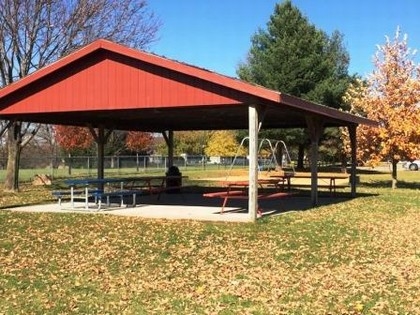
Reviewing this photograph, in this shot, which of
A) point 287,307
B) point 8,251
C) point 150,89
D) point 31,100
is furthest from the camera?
point 31,100

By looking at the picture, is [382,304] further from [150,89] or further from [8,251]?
[150,89]

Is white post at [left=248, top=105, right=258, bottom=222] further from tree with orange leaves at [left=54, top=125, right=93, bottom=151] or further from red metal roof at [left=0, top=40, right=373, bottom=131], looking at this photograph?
tree with orange leaves at [left=54, top=125, right=93, bottom=151]

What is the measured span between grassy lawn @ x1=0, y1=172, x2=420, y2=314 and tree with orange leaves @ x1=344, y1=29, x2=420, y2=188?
463 inches

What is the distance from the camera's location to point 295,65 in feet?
123

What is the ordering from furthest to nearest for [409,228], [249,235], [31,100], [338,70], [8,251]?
[338,70]
[31,100]
[409,228]
[249,235]
[8,251]

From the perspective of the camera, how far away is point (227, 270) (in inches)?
303

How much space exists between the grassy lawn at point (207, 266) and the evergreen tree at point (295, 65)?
25469 mm

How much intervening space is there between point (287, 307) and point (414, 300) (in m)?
1.40

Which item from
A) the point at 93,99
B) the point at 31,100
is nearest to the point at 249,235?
the point at 93,99

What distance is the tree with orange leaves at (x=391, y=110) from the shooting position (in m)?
23.8

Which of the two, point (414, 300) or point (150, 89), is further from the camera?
point (150, 89)

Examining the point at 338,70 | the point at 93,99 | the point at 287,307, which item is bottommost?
the point at 287,307

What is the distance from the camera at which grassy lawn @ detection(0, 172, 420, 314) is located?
6.15m

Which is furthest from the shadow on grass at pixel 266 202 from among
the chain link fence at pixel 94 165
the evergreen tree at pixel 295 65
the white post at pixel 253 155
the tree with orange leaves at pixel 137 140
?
the tree with orange leaves at pixel 137 140
